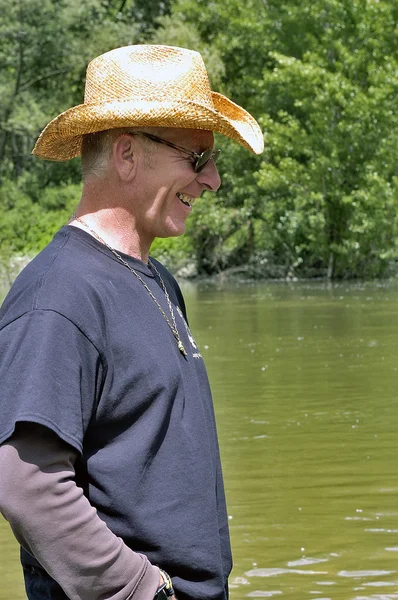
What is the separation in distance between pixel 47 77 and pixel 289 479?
122 feet

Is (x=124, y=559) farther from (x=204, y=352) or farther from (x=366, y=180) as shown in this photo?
(x=366, y=180)

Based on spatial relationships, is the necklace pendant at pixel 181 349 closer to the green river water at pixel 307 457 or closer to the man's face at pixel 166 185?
the man's face at pixel 166 185

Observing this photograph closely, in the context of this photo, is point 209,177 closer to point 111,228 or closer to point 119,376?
point 111,228

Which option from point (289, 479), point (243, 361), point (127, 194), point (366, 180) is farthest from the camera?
point (366, 180)

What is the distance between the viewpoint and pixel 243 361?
48.2ft

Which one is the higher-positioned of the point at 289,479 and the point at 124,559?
the point at 124,559

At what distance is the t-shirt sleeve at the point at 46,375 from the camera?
2264 mm

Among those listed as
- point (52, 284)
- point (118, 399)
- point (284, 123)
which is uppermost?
point (52, 284)

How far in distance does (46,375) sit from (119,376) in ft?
0.61

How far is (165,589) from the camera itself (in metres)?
2.40

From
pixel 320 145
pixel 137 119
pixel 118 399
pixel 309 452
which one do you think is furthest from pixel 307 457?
pixel 320 145

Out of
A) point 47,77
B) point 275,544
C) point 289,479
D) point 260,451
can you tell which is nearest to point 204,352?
point 260,451

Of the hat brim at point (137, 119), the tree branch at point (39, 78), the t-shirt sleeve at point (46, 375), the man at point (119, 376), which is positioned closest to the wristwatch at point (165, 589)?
the man at point (119, 376)

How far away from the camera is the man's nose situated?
280cm
